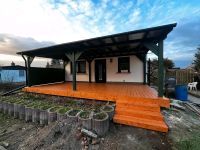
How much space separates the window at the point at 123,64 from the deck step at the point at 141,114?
556 cm

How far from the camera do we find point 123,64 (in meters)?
9.73

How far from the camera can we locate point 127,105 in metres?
4.69

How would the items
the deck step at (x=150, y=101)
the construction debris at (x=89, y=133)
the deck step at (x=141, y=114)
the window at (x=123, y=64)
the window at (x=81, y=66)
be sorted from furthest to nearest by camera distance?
1. the window at (x=81, y=66)
2. the window at (x=123, y=64)
3. the deck step at (x=150, y=101)
4. the deck step at (x=141, y=114)
5. the construction debris at (x=89, y=133)

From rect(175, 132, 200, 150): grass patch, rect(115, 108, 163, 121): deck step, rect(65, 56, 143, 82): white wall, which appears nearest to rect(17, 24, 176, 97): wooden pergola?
rect(65, 56, 143, 82): white wall

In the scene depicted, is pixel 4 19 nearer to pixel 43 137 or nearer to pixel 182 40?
pixel 43 137

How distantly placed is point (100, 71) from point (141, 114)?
686cm

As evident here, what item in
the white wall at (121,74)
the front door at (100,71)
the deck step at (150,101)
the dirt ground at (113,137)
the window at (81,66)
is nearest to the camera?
the dirt ground at (113,137)

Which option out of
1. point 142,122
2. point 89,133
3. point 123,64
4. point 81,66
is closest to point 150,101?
point 142,122

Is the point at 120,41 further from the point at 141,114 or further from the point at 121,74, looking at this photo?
the point at 121,74

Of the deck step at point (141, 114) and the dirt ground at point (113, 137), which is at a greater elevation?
the deck step at point (141, 114)

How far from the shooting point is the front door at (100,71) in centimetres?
1042

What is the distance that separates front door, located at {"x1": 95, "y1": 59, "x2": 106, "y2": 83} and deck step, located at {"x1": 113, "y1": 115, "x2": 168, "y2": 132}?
6501mm

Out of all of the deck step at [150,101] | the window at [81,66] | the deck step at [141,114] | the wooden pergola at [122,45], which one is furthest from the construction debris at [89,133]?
the window at [81,66]

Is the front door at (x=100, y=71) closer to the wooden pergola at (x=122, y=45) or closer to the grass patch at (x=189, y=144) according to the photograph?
the wooden pergola at (x=122, y=45)
